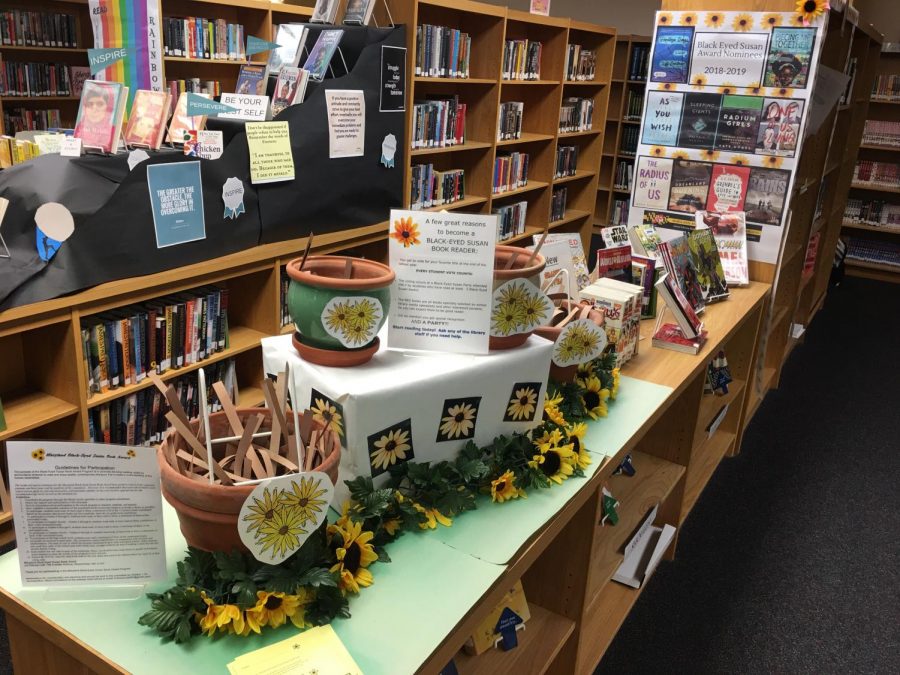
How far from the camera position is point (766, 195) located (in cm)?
300

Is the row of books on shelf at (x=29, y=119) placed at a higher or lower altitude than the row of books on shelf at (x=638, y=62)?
lower

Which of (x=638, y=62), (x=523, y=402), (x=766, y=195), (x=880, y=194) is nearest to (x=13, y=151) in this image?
(x=523, y=402)

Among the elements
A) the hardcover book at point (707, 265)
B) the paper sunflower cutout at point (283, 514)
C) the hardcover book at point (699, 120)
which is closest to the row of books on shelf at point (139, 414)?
the paper sunflower cutout at point (283, 514)

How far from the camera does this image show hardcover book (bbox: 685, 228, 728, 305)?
2650mm

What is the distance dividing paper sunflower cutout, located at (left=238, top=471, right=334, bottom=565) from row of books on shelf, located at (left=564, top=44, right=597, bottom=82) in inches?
190

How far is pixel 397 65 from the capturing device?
3330mm

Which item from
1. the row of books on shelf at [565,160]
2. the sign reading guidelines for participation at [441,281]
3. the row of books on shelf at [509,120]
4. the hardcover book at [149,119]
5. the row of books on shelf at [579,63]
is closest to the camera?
the sign reading guidelines for participation at [441,281]

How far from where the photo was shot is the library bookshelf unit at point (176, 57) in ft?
15.8

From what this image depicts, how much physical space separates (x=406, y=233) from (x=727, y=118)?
214cm

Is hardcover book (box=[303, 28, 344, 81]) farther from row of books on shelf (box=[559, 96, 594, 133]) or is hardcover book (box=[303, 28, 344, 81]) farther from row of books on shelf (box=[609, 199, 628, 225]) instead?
row of books on shelf (box=[609, 199, 628, 225])

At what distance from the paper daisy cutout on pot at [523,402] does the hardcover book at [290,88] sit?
1.90 meters

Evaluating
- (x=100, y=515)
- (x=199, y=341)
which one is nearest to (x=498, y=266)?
(x=100, y=515)

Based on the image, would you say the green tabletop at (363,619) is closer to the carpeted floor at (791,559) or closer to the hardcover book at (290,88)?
the carpeted floor at (791,559)

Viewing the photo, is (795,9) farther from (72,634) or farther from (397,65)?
(72,634)
